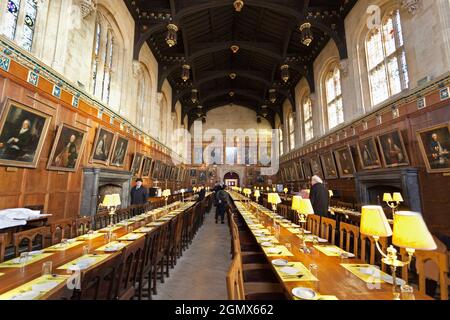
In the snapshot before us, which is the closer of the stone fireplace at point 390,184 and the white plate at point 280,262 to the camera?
the white plate at point 280,262

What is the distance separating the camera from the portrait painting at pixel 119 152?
686cm

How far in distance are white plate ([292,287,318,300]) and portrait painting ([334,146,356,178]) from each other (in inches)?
289

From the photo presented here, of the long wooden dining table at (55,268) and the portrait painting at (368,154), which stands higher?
the portrait painting at (368,154)

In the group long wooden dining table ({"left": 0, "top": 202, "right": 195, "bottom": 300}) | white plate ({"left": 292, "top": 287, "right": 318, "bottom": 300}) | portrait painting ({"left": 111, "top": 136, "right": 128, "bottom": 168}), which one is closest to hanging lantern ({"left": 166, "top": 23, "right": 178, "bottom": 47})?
portrait painting ({"left": 111, "top": 136, "right": 128, "bottom": 168})

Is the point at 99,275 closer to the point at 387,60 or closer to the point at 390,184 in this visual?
the point at 390,184

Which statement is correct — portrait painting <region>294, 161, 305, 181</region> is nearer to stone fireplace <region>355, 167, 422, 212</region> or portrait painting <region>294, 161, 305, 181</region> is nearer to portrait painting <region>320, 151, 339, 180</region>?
portrait painting <region>320, 151, 339, 180</region>

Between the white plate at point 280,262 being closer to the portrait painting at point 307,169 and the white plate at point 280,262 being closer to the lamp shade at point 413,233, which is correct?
the lamp shade at point 413,233

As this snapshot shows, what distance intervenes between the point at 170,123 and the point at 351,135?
35.5 feet

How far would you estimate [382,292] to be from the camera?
56.8 inches

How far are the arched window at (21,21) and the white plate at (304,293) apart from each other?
5.96 meters

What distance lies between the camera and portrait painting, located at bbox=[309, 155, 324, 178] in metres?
10.2

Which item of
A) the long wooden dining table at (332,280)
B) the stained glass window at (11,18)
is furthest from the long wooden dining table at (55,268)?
the stained glass window at (11,18)
